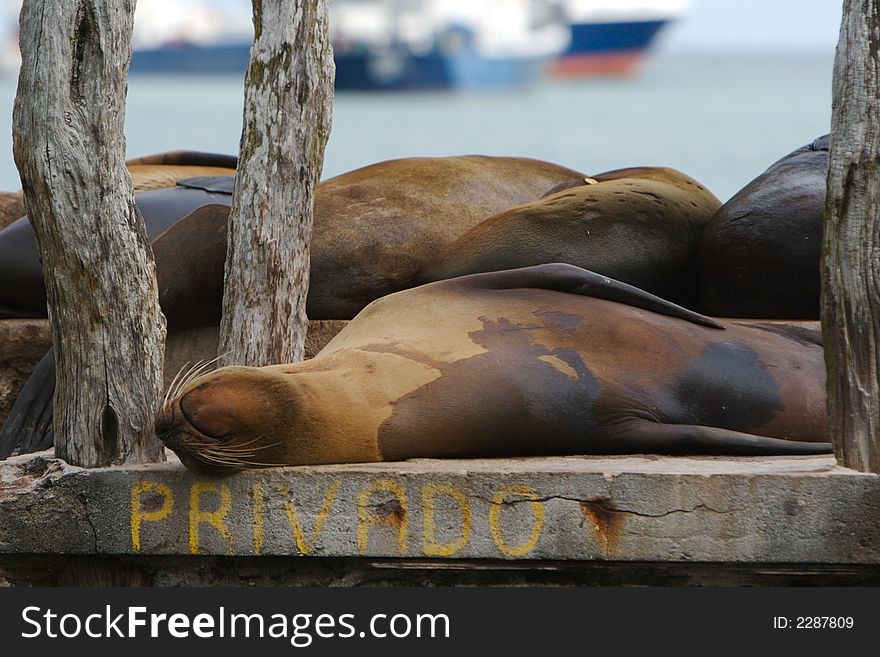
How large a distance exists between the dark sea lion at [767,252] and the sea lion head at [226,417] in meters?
2.26

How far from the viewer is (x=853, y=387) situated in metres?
3.73

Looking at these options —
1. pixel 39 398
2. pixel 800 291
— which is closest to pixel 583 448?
Result: pixel 800 291

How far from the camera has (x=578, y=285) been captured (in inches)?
178

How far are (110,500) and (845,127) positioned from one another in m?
2.16

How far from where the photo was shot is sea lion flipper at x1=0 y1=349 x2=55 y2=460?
15.8ft

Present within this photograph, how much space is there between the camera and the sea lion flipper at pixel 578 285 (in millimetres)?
4527

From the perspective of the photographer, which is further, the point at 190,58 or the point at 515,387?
the point at 190,58

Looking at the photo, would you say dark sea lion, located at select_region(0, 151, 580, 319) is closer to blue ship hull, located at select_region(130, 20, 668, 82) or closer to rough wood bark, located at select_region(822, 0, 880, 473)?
rough wood bark, located at select_region(822, 0, 880, 473)

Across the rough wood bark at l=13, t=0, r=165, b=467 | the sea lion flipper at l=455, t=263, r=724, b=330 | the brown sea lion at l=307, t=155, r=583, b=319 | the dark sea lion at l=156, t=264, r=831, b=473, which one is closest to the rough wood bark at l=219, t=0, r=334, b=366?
the dark sea lion at l=156, t=264, r=831, b=473

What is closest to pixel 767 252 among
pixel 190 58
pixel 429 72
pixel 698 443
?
pixel 698 443

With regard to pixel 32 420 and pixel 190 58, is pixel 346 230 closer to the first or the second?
pixel 32 420

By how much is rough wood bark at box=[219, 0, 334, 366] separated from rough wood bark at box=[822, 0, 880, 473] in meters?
1.66

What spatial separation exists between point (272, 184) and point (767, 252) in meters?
1.88

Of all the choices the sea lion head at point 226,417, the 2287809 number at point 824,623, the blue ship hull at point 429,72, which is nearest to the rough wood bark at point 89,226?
the sea lion head at point 226,417
